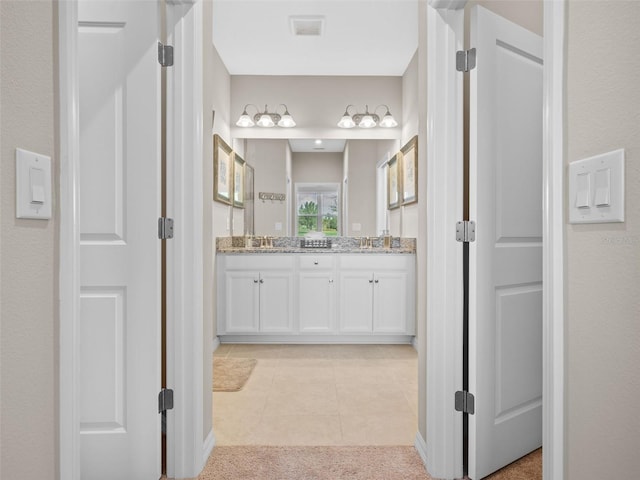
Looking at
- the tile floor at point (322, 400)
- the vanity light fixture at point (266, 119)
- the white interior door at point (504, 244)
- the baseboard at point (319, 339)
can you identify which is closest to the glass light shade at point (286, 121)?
the vanity light fixture at point (266, 119)

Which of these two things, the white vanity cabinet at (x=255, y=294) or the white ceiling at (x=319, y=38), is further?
the white vanity cabinet at (x=255, y=294)

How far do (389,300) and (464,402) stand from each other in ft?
6.84

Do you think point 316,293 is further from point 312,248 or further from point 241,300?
point 241,300

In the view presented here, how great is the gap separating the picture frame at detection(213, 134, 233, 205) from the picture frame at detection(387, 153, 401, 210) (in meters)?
1.63

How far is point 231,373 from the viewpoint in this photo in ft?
9.77

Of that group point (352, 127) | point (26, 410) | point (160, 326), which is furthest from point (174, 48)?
point (352, 127)

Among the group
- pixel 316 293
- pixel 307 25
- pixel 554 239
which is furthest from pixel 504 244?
pixel 307 25

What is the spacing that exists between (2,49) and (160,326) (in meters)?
1.18

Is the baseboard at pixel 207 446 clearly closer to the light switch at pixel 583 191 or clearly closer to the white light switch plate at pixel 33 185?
the white light switch plate at pixel 33 185

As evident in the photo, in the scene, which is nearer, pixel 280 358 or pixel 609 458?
pixel 609 458

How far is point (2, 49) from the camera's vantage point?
62cm

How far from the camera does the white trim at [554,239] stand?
80 cm

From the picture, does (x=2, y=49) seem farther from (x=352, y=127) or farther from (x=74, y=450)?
(x=352, y=127)

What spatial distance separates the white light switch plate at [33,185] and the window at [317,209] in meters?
3.53
